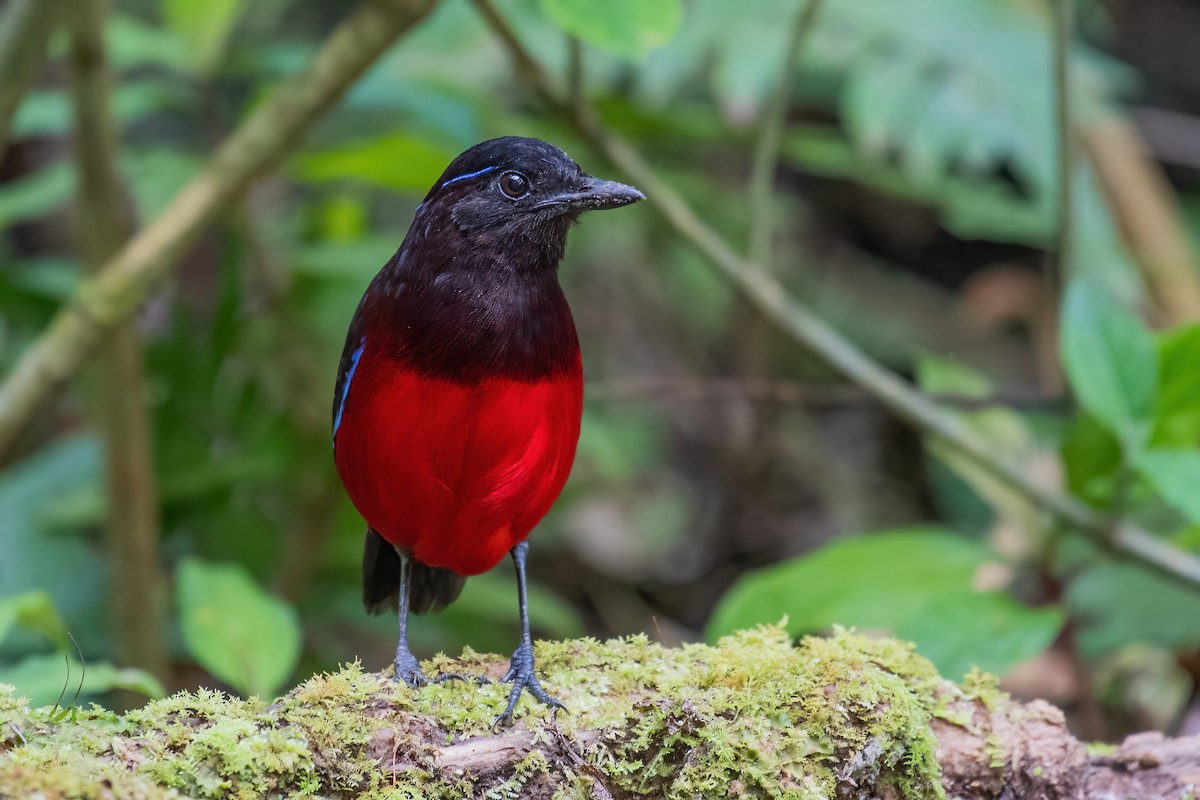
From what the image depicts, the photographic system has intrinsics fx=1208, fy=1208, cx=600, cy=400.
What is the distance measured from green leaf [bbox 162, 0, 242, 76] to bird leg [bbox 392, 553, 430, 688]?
2.71 m

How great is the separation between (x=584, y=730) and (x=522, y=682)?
177mm

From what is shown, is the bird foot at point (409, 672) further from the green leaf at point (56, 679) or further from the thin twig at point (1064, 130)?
the thin twig at point (1064, 130)

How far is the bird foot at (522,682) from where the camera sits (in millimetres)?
2410

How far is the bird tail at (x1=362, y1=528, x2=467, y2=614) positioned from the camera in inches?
126

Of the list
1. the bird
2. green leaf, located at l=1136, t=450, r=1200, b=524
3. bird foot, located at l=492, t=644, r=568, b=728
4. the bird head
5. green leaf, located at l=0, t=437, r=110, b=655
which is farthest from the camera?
green leaf, located at l=0, t=437, r=110, b=655

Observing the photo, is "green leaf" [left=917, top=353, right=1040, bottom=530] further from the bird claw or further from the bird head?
the bird claw

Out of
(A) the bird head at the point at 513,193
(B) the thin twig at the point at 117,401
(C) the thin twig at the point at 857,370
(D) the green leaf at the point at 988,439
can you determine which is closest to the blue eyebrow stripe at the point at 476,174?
(A) the bird head at the point at 513,193

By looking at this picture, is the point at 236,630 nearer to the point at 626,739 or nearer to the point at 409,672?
the point at 409,672

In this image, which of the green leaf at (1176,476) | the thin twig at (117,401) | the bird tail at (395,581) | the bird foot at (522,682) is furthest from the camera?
the thin twig at (117,401)

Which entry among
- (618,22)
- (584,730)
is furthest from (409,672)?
(618,22)

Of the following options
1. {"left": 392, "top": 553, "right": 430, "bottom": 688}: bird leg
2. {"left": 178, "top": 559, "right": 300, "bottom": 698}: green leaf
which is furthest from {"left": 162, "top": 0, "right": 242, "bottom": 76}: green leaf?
{"left": 392, "top": 553, "right": 430, "bottom": 688}: bird leg

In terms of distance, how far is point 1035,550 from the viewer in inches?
179

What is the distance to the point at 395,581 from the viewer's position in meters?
3.29

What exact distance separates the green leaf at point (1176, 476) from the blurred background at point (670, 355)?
0.05 ft
